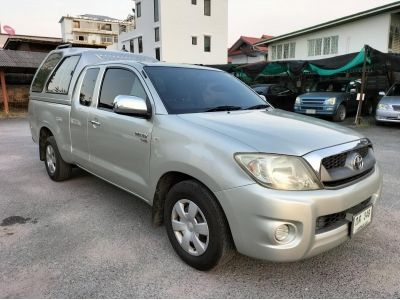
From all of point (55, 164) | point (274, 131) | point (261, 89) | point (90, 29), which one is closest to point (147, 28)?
point (261, 89)

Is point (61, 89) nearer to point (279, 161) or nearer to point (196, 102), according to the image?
point (196, 102)

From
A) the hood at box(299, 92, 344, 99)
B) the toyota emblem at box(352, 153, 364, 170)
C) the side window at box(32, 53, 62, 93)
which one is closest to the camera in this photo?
→ the toyota emblem at box(352, 153, 364, 170)

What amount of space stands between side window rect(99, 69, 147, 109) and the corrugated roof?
47.5 feet

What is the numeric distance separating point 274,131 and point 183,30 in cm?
3139

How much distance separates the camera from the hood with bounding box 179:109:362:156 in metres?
2.51

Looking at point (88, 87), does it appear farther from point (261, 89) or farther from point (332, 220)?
point (261, 89)

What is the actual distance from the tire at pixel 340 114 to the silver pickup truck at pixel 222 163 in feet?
33.9

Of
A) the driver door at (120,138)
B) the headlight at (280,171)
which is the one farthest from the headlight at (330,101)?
the headlight at (280,171)

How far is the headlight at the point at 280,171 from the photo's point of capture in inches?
93.7

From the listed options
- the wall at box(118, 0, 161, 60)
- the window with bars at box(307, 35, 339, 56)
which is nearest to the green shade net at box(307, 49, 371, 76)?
the window with bars at box(307, 35, 339, 56)

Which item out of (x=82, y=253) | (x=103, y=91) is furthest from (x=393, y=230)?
(x=103, y=91)

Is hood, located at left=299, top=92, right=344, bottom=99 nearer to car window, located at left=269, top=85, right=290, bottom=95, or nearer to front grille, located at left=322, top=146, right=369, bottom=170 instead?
car window, located at left=269, top=85, right=290, bottom=95

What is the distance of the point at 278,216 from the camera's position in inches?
90.9

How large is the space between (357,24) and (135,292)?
72.5ft
